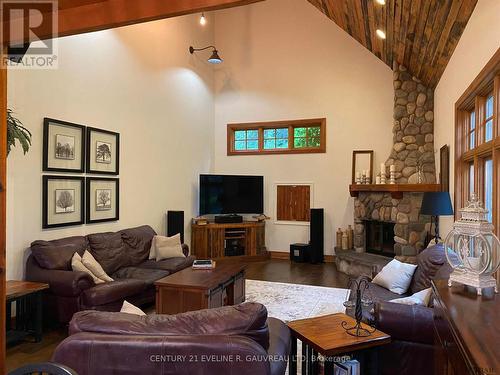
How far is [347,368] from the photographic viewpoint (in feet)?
7.00

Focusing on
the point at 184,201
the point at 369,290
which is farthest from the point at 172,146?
the point at 369,290

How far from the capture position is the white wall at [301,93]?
739cm

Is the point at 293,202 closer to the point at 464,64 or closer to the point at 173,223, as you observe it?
the point at 173,223

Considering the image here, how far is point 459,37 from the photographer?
3965 mm

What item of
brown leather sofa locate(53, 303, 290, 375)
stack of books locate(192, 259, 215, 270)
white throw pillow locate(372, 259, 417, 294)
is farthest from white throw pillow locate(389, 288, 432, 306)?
stack of books locate(192, 259, 215, 270)

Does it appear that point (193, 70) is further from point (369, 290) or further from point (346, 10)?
point (369, 290)

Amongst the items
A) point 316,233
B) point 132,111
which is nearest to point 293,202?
point 316,233

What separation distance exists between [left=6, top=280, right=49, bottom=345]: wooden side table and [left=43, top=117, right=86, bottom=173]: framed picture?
1.44 meters

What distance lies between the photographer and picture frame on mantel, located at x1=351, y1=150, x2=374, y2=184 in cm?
732

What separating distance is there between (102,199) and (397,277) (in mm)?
4048

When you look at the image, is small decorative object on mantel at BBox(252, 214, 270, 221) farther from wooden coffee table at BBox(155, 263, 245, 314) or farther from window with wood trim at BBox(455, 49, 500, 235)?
window with wood trim at BBox(455, 49, 500, 235)

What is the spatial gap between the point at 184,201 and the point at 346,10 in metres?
4.52

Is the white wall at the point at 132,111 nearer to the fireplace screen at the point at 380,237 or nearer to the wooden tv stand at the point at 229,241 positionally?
the wooden tv stand at the point at 229,241

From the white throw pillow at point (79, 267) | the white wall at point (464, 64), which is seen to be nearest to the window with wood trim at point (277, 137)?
the white wall at point (464, 64)
